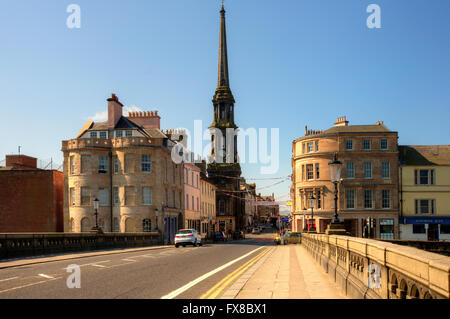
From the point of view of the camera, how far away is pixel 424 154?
191ft

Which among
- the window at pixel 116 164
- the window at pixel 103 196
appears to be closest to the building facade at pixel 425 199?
the window at pixel 116 164

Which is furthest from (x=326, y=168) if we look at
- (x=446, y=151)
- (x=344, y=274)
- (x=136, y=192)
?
(x=344, y=274)

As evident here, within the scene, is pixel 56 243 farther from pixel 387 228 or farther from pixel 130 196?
pixel 387 228

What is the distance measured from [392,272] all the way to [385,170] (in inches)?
2137

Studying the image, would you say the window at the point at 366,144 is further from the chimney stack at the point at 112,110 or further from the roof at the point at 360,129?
the chimney stack at the point at 112,110

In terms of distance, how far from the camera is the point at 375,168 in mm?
57438

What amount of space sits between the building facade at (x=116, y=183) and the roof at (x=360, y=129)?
23732 millimetres

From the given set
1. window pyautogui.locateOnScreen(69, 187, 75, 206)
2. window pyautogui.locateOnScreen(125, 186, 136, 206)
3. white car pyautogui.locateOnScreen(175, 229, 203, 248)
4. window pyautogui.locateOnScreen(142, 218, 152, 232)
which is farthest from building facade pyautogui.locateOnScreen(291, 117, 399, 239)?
window pyautogui.locateOnScreen(69, 187, 75, 206)

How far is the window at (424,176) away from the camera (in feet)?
185

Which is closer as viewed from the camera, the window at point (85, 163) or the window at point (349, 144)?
the window at point (85, 163)

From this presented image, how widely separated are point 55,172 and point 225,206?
55153 millimetres

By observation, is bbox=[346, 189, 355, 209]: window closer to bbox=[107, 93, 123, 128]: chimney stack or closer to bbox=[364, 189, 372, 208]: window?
bbox=[364, 189, 372, 208]: window

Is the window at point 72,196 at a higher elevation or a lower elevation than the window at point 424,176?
lower

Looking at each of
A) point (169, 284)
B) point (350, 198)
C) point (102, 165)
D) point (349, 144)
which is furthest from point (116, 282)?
point (349, 144)
